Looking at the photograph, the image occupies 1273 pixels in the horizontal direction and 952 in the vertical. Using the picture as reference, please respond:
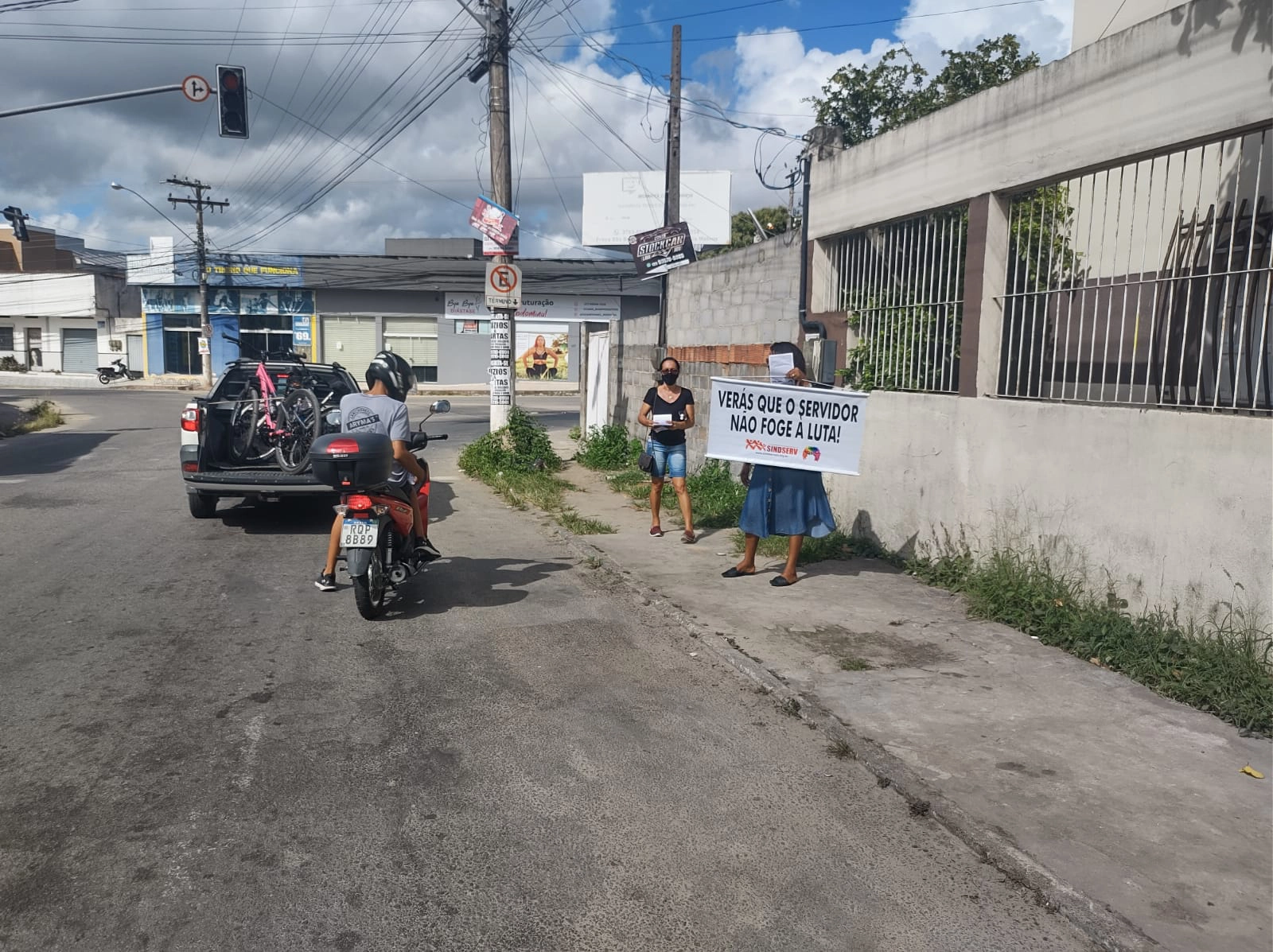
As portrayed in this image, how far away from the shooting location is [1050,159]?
685 cm

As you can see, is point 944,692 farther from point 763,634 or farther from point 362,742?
point 362,742

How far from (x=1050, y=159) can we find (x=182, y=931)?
21.8 feet

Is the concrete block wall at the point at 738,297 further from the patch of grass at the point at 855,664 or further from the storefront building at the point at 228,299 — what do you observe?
the storefront building at the point at 228,299

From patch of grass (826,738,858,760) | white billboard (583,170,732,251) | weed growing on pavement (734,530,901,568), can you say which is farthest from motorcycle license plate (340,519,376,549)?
white billboard (583,170,732,251)

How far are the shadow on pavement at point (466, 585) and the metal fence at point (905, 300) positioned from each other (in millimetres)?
3322

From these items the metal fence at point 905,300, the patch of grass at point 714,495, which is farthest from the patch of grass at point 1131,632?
the patch of grass at point 714,495

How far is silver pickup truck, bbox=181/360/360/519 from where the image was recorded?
9.46m

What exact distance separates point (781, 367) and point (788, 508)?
115 centimetres

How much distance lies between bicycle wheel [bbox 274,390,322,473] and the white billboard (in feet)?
116

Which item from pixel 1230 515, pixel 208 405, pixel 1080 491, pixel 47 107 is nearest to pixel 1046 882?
pixel 1230 515

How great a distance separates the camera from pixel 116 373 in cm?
4519

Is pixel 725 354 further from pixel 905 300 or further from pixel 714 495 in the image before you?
pixel 905 300

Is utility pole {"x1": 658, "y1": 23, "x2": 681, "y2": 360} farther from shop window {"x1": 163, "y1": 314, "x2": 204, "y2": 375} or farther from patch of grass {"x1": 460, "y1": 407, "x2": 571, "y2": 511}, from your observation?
shop window {"x1": 163, "y1": 314, "x2": 204, "y2": 375}

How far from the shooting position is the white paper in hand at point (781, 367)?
26.1ft
